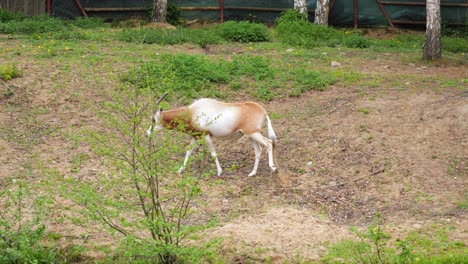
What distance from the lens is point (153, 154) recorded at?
9.88 meters

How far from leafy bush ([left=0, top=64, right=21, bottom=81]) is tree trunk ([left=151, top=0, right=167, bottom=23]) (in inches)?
244

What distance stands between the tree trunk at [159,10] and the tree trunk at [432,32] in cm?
690

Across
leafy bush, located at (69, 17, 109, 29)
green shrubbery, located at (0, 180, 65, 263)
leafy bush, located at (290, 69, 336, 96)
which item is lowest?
green shrubbery, located at (0, 180, 65, 263)

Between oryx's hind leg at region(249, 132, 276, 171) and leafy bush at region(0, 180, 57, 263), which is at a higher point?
oryx's hind leg at region(249, 132, 276, 171)

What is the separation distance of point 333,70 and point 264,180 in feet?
15.9

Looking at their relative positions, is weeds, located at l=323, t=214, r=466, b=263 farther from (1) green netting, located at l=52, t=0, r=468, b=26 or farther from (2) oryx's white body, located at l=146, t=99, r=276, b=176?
(1) green netting, located at l=52, t=0, r=468, b=26

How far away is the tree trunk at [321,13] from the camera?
21.5m

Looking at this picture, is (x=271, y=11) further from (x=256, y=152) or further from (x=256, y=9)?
(x=256, y=152)

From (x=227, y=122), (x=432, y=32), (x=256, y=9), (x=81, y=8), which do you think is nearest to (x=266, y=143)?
(x=227, y=122)

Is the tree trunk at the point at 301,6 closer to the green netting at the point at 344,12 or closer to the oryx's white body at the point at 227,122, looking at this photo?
the green netting at the point at 344,12

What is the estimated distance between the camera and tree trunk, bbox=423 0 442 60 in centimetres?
1720

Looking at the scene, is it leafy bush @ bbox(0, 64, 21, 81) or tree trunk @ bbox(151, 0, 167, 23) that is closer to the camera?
leafy bush @ bbox(0, 64, 21, 81)

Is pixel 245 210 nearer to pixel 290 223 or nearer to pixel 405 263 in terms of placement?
pixel 290 223

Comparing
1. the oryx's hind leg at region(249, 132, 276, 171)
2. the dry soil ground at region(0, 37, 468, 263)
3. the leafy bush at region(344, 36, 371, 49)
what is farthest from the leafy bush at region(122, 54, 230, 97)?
the leafy bush at region(344, 36, 371, 49)
